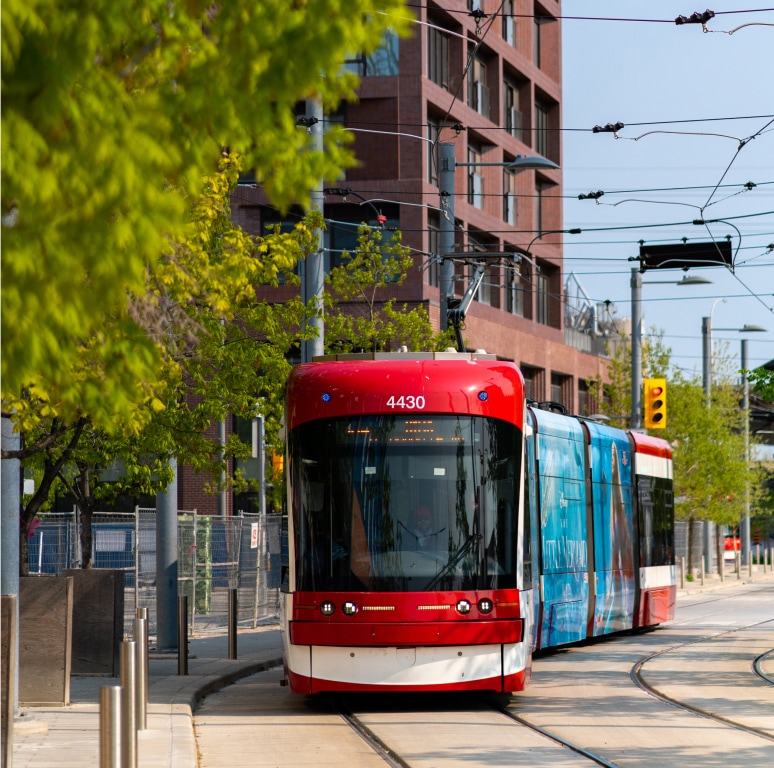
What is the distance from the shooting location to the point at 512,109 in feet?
175

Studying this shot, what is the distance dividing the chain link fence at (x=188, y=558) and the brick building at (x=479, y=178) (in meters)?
8.73

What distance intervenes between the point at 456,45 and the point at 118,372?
42.4 metres

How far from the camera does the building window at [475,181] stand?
49.3m

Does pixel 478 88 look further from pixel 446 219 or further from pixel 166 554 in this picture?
pixel 166 554

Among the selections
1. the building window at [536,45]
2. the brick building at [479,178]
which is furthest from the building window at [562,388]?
the building window at [536,45]

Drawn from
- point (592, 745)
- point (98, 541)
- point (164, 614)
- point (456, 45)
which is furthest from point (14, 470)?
point (456, 45)

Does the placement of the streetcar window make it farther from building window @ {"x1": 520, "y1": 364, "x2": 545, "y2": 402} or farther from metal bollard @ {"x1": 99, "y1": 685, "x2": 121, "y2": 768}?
building window @ {"x1": 520, "y1": 364, "x2": 545, "y2": 402}

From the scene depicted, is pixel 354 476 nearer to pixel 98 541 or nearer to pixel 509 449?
pixel 509 449

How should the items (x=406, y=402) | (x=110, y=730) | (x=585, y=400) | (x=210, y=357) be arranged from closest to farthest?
(x=110, y=730) → (x=406, y=402) → (x=210, y=357) → (x=585, y=400)

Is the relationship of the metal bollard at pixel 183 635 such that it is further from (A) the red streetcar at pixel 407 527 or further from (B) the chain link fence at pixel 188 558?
(B) the chain link fence at pixel 188 558

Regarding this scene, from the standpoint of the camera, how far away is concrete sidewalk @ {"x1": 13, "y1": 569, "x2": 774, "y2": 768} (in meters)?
11.0

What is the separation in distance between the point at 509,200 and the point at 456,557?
132 ft

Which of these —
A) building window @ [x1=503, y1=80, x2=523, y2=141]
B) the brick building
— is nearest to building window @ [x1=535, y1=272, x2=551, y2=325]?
the brick building

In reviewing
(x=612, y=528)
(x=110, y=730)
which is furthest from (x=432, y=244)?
(x=110, y=730)
